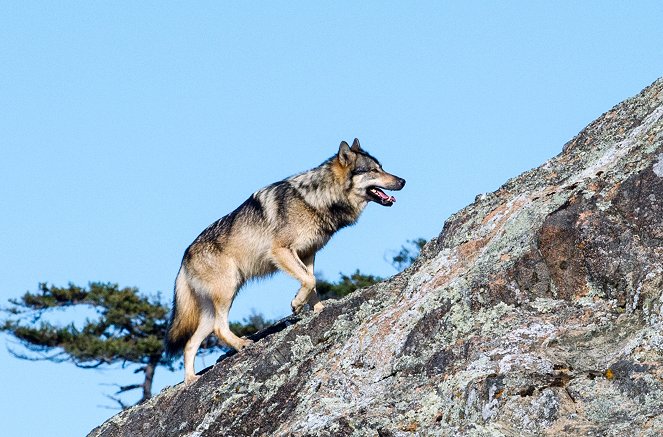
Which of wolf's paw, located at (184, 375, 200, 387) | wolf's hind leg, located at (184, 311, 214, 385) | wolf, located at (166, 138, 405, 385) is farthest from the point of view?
wolf, located at (166, 138, 405, 385)

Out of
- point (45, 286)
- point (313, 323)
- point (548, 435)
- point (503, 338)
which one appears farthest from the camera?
point (45, 286)

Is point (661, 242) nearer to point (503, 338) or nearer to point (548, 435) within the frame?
point (503, 338)

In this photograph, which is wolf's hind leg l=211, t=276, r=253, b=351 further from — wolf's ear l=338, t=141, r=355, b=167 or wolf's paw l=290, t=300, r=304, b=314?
wolf's ear l=338, t=141, r=355, b=167

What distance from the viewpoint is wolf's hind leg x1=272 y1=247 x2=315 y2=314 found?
36.7 feet

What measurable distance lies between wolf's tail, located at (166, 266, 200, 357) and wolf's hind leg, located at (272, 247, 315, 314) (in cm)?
97

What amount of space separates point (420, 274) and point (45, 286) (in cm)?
2443

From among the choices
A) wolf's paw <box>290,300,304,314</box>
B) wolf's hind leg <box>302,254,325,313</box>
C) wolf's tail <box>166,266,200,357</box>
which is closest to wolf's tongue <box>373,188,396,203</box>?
wolf's hind leg <box>302,254,325,313</box>

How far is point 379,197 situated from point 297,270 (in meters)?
1.60

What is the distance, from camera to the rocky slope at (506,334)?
19.7 ft

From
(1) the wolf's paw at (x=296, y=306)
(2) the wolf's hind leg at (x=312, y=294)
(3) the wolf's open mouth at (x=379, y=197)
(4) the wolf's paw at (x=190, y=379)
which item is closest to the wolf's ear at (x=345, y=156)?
(3) the wolf's open mouth at (x=379, y=197)

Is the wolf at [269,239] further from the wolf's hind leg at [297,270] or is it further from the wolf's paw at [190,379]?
the wolf's paw at [190,379]

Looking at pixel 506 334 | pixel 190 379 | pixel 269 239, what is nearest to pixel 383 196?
pixel 269 239

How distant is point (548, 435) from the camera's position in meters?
5.78

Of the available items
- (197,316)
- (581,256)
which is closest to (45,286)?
(197,316)
